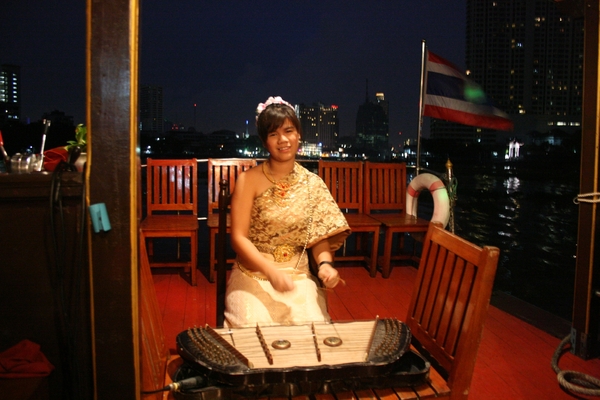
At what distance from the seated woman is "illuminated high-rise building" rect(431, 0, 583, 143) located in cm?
8056

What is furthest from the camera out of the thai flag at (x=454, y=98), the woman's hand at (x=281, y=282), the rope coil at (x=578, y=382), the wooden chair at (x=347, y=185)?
the thai flag at (x=454, y=98)

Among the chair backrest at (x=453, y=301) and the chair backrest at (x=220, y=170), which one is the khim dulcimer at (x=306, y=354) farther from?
the chair backrest at (x=220, y=170)

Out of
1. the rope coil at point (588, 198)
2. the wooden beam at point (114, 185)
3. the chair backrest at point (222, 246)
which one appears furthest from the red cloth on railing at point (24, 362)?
the rope coil at point (588, 198)

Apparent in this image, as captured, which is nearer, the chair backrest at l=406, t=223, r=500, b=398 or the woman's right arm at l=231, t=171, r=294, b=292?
the chair backrest at l=406, t=223, r=500, b=398

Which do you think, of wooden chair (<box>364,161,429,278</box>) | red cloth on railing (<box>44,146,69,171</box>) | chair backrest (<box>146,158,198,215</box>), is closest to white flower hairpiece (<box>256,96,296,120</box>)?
red cloth on railing (<box>44,146,69,171</box>)

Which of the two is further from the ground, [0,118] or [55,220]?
[0,118]

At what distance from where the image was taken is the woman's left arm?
7.34 feet

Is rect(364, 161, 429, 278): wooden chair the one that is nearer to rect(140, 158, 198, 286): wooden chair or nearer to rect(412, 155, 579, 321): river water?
rect(140, 158, 198, 286): wooden chair

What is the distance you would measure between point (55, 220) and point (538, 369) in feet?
9.44

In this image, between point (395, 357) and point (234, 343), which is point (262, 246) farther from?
point (395, 357)

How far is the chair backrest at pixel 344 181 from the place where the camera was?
212 inches

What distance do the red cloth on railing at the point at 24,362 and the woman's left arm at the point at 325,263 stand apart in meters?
1.15

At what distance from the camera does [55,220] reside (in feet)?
5.12

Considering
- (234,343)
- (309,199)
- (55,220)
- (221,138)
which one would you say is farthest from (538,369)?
(221,138)
